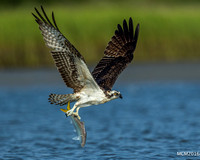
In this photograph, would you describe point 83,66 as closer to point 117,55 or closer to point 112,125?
point 117,55

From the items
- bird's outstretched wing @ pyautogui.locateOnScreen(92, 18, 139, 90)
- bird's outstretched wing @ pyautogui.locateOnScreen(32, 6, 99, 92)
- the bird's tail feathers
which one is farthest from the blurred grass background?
bird's outstretched wing @ pyautogui.locateOnScreen(32, 6, 99, 92)

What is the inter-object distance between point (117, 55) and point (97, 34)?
12406 mm

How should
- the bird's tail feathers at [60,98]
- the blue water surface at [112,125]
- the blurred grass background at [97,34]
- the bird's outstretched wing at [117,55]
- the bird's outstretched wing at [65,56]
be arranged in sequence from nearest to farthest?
the bird's outstretched wing at [65,56] < the bird's tail feathers at [60,98] < the bird's outstretched wing at [117,55] < the blue water surface at [112,125] < the blurred grass background at [97,34]

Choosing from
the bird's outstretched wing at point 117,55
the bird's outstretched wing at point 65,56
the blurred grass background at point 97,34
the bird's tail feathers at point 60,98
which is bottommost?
the bird's tail feathers at point 60,98

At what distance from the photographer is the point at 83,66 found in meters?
9.04

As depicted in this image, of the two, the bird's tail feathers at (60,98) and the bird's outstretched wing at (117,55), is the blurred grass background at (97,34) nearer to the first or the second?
the bird's outstretched wing at (117,55)

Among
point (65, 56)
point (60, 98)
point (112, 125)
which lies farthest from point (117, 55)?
point (112, 125)

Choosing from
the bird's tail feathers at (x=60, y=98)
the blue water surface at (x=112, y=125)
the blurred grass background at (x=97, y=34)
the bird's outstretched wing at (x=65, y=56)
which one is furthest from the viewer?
the blurred grass background at (x=97, y=34)

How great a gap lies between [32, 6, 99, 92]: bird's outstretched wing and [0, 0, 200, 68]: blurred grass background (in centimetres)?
1271

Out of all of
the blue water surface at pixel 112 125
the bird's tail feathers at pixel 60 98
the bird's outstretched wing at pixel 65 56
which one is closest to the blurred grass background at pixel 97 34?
the blue water surface at pixel 112 125

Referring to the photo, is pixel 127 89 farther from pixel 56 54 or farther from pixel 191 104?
pixel 56 54

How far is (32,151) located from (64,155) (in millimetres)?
827

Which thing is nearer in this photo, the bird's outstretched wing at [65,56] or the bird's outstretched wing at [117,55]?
the bird's outstretched wing at [65,56]

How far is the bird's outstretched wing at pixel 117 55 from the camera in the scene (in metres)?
10.8
